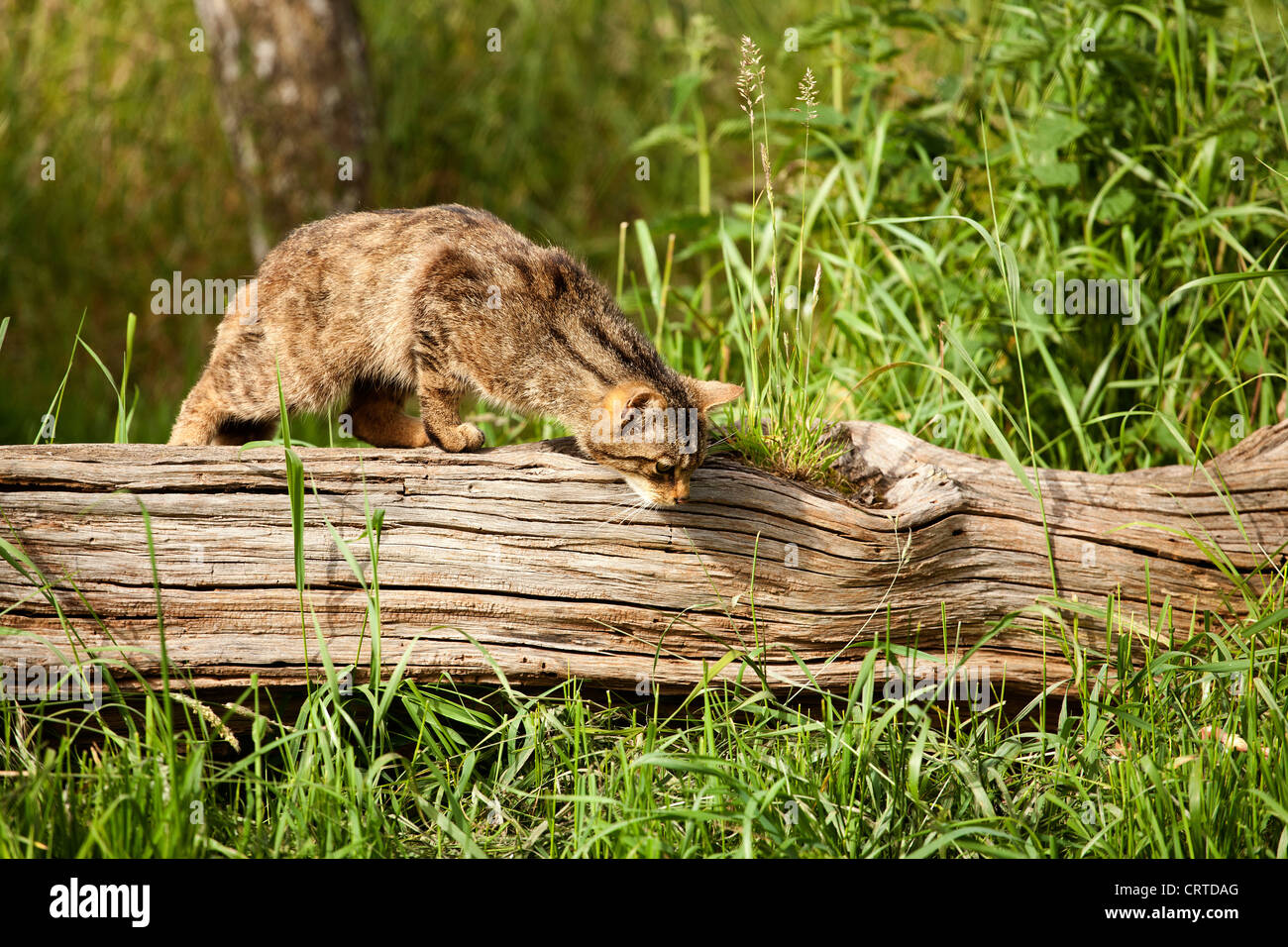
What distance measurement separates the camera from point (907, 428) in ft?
13.8

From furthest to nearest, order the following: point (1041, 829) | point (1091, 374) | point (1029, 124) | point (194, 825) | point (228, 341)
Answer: point (1029, 124)
point (1091, 374)
point (228, 341)
point (1041, 829)
point (194, 825)

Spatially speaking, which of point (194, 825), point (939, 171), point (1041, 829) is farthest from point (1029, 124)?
point (194, 825)

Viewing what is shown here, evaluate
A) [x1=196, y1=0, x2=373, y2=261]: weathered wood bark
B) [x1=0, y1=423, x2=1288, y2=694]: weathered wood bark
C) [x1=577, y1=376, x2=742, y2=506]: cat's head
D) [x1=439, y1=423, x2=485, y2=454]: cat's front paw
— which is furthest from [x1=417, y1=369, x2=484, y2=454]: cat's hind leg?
[x1=196, y1=0, x2=373, y2=261]: weathered wood bark

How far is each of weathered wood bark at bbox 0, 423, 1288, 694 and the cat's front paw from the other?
0.27 meters

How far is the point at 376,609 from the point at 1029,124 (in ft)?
12.2

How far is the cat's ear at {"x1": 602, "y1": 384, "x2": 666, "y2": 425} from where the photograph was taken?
3256 millimetres

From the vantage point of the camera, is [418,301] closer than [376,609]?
No

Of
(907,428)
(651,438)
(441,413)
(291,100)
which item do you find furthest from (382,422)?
(291,100)

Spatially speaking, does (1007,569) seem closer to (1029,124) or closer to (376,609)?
(376,609)

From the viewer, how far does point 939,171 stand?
15.0 feet

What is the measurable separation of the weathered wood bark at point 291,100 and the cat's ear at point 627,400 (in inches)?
155

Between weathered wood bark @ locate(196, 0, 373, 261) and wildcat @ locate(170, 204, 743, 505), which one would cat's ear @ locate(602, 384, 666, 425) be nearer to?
wildcat @ locate(170, 204, 743, 505)

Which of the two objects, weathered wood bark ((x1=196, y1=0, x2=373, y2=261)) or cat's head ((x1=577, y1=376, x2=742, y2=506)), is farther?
weathered wood bark ((x1=196, y1=0, x2=373, y2=261))

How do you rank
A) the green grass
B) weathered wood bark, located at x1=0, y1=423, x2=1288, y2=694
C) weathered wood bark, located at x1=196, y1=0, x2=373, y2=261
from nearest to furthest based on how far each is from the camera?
1. the green grass
2. weathered wood bark, located at x1=0, y1=423, x2=1288, y2=694
3. weathered wood bark, located at x1=196, y1=0, x2=373, y2=261
